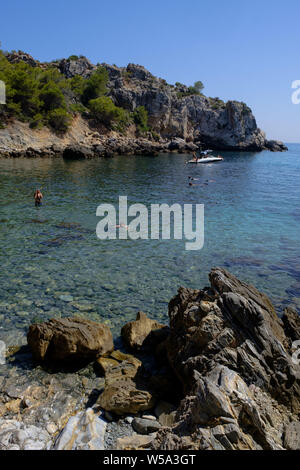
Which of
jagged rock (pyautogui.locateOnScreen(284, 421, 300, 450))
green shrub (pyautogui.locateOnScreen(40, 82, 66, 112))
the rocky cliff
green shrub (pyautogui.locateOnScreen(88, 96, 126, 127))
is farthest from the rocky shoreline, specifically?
green shrub (pyautogui.locateOnScreen(88, 96, 126, 127))

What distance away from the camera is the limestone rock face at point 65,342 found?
7871mm

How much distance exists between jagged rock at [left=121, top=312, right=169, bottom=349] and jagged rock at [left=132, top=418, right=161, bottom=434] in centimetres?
275

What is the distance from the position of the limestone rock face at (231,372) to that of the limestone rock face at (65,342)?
6.22ft

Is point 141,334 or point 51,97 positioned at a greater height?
point 51,97

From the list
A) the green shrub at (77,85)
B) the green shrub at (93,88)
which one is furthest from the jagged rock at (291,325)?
the green shrub at (77,85)

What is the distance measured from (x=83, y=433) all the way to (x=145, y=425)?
114 centimetres

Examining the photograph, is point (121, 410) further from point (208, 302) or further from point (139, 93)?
point (139, 93)

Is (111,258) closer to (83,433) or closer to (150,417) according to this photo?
(150,417)

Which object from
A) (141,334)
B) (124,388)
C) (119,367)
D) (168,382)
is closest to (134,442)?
(124,388)

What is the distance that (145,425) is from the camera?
19.1 feet
